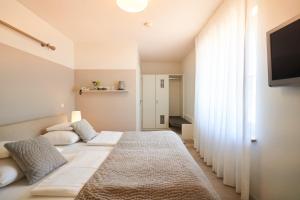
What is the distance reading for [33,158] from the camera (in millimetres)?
1555

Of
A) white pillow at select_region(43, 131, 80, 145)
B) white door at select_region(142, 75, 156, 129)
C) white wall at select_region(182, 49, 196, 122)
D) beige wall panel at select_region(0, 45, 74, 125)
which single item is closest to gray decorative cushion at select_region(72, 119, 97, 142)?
white pillow at select_region(43, 131, 80, 145)

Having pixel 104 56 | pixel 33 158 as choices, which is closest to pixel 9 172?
pixel 33 158

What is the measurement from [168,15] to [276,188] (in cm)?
261

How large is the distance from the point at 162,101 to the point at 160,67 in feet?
4.62

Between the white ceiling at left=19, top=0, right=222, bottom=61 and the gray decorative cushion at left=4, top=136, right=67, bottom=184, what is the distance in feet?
6.35

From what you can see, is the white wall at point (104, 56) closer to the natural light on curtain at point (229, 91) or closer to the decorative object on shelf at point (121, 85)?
the decorative object on shelf at point (121, 85)

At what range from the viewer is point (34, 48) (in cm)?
270

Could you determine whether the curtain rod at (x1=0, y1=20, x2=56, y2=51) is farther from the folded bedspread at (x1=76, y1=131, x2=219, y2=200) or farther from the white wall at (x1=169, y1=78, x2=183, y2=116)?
the white wall at (x1=169, y1=78, x2=183, y2=116)

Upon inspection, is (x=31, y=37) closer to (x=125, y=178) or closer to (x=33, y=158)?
(x=33, y=158)

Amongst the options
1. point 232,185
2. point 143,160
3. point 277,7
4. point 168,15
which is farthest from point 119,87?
point 277,7

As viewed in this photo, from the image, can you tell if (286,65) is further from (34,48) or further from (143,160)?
(34,48)

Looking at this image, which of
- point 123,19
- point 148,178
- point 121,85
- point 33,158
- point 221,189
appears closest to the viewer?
point 148,178

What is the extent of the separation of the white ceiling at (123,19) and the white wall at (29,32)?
114 millimetres

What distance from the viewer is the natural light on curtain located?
2039 mm
